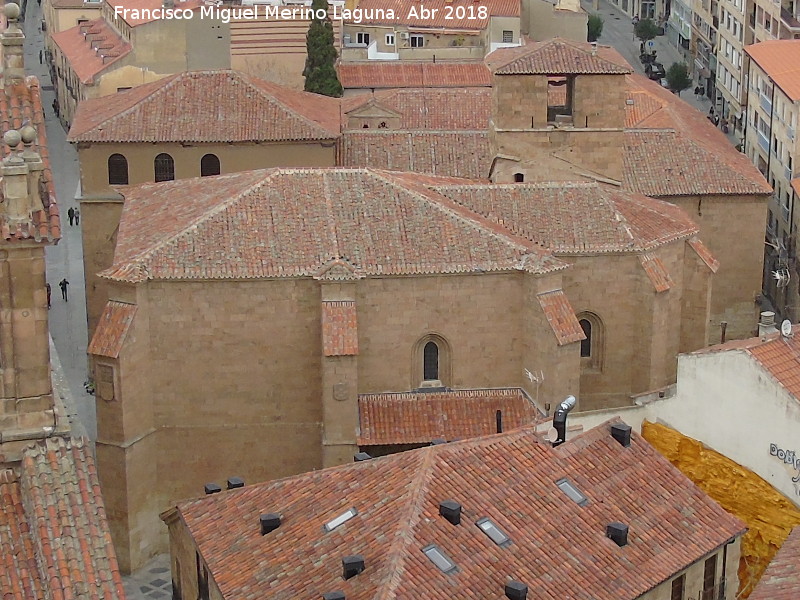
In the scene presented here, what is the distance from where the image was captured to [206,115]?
55.7 meters

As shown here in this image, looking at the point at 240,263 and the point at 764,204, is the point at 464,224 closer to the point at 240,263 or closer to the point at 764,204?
the point at 240,263

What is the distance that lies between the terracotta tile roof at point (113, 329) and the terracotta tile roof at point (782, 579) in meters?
17.4

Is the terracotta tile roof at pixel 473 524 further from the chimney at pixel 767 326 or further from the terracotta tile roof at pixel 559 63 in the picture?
the terracotta tile roof at pixel 559 63

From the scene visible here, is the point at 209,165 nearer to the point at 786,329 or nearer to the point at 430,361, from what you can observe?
the point at 430,361

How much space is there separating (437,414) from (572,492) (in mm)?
8570

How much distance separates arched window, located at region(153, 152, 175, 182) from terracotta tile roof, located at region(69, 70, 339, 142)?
66 centimetres

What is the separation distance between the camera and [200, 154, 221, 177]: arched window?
55.0 metres

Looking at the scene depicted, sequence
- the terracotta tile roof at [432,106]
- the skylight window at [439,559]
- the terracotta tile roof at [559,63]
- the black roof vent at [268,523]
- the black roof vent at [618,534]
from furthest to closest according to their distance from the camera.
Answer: the terracotta tile roof at [432,106], the terracotta tile roof at [559,63], the black roof vent at [268,523], the black roof vent at [618,534], the skylight window at [439,559]

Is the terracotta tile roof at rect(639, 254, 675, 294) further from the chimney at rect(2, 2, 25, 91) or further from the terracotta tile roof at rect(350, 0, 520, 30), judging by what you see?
the terracotta tile roof at rect(350, 0, 520, 30)

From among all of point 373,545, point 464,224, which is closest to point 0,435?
point 373,545

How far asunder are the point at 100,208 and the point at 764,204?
73.9ft

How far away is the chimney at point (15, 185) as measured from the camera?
27.9m

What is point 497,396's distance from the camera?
45.5 meters

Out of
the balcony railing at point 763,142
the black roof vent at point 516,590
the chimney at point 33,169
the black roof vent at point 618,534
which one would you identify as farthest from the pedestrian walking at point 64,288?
the chimney at point 33,169
